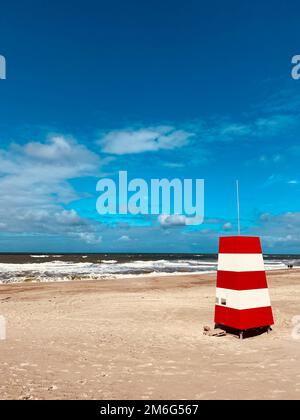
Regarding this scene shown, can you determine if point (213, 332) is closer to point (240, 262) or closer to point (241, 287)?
point (241, 287)

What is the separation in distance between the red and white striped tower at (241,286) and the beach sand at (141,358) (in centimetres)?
35

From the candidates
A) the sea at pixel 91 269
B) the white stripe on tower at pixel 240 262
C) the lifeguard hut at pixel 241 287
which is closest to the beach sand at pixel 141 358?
the lifeguard hut at pixel 241 287

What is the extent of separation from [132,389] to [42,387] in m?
1.02

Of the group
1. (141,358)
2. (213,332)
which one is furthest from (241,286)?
(141,358)

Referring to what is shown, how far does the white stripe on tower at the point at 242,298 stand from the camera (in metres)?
7.12

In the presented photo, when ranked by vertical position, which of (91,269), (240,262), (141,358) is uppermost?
(240,262)

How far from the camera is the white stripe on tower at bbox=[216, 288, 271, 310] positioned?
7.12 m

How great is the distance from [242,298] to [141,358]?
234 cm

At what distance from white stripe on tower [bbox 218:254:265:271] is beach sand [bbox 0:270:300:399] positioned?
1.27 m

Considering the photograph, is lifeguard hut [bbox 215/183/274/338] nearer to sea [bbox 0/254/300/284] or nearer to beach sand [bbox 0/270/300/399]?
beach sand [bbox 0/270/300/399]

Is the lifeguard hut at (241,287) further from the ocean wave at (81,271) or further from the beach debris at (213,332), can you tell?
the ocean wave at (81,271)

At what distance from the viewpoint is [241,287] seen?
714 centimetres
